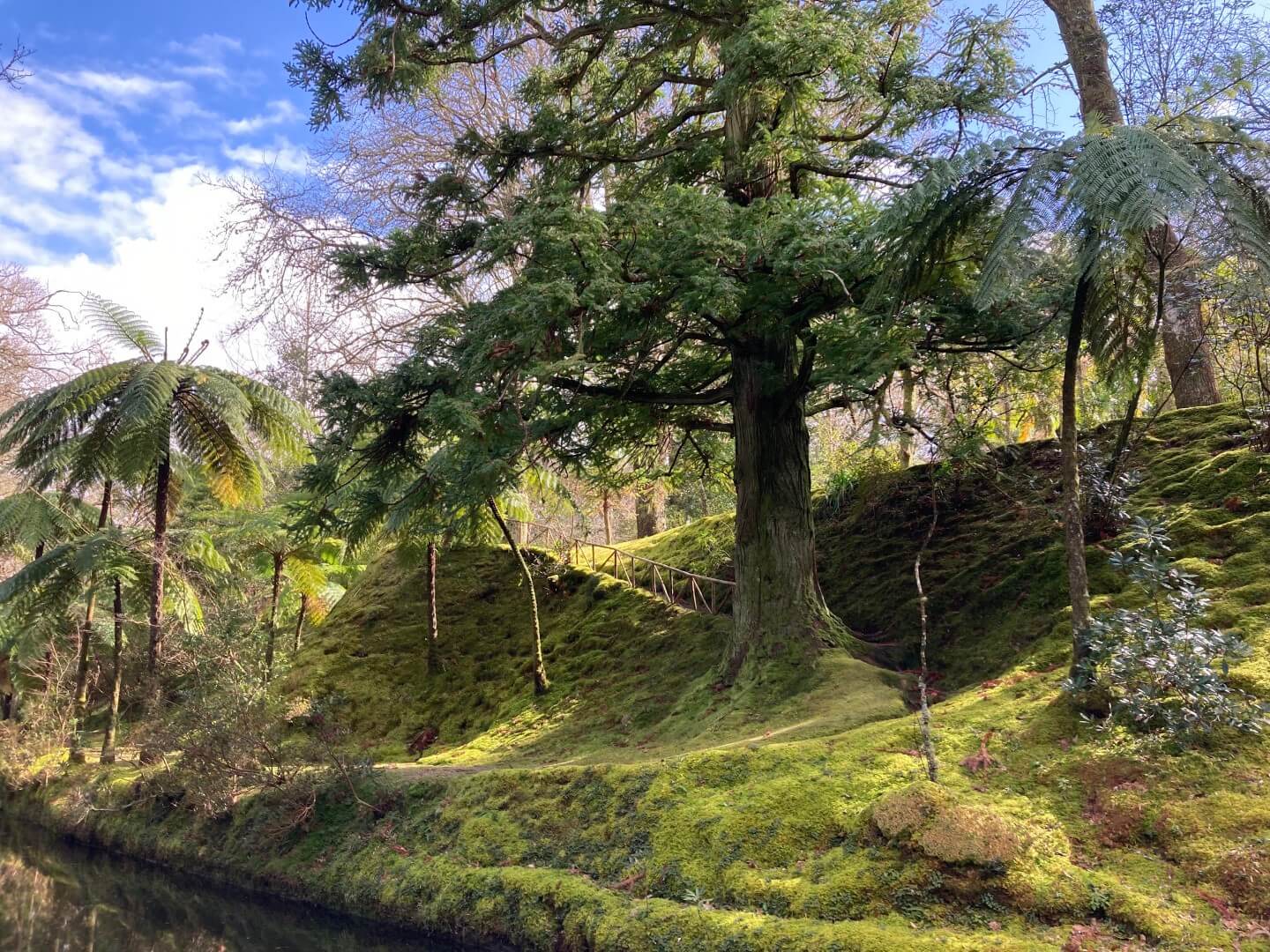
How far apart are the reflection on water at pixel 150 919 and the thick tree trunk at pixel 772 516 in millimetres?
4746

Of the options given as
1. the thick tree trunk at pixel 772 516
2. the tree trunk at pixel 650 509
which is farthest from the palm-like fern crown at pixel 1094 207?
the tree trunk at pixel 650 509

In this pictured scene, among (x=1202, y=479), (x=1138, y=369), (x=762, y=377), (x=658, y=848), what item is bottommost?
(x=658, y=848)

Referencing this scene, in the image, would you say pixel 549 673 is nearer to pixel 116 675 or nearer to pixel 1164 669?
pixel 116 675

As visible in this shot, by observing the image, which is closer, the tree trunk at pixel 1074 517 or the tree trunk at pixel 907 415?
the tree trunk at pixel 1074 517

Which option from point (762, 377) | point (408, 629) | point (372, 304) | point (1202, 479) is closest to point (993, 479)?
point (1202, 479)

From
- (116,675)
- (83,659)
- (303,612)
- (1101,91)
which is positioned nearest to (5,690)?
(83,659)

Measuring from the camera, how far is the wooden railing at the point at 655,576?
13844 mm

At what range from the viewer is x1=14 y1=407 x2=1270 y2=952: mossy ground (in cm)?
519

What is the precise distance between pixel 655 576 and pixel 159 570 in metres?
7.91

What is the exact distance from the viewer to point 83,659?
17.7 metres

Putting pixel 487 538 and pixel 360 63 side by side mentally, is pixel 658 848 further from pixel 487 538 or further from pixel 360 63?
pixel 360 63

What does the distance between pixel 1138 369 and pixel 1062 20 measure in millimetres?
7031

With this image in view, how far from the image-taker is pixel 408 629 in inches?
634

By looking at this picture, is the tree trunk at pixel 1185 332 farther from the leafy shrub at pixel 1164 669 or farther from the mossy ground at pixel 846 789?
the leafy shrub at pixel 1164 669
